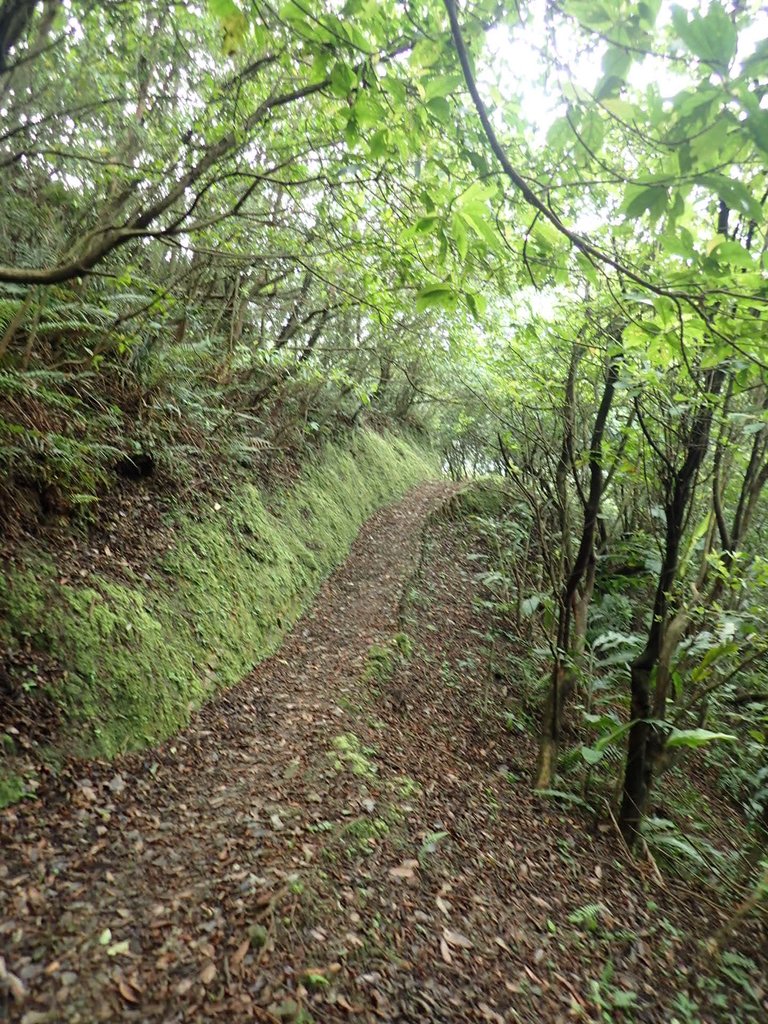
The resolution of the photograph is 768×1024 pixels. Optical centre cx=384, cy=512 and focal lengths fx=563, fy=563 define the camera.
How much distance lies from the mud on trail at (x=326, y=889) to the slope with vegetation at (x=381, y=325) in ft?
1.54

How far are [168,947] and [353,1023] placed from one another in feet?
3.49

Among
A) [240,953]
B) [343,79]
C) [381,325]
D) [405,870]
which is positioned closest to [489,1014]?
[405,870]

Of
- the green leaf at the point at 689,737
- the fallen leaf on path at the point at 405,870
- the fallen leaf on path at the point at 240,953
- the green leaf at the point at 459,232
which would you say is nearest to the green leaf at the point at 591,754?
the green leaf at the point at 689,737

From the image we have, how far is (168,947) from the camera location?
10.1 feet

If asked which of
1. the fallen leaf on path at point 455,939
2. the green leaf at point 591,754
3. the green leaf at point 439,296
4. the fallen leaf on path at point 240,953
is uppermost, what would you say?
the green leaf at point 439,296

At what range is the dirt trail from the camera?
9.17 feet

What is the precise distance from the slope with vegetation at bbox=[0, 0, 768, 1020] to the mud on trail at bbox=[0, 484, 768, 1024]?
470 mm

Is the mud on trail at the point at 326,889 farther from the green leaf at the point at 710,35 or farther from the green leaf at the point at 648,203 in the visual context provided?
the green leaf at the point at 710,35

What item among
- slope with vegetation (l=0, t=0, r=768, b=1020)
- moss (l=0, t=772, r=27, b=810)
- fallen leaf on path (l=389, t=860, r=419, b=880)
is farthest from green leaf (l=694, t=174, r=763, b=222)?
moss (l=0, t=772, r=27, b=810)

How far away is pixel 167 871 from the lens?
143 inches

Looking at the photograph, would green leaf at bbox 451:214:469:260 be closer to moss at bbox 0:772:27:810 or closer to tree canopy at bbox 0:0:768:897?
tree canopy at bbox 0:0:768:897

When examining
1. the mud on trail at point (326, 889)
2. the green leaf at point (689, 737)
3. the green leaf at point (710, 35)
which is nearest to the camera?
the green leaf at point (710, 35)

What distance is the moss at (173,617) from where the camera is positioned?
4.47 m

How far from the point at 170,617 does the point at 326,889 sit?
308 centimetres
